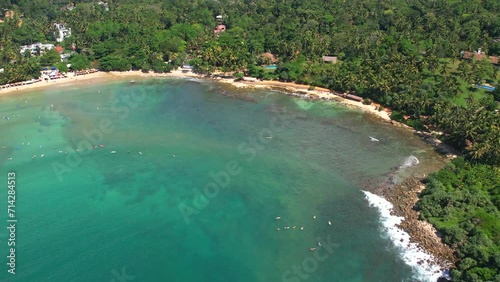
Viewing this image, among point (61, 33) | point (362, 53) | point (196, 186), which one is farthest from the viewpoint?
point (61, 33)

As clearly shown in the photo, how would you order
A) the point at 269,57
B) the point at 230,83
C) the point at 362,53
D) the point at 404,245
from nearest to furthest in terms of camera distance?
1. the point at 404,245
2. the point at 230,83
3. the point at 362,53
4. the point at 269,57

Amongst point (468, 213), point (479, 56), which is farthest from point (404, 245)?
point (479, 56)

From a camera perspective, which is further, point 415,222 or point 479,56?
point 479,56

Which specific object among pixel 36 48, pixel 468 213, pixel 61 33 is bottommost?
pixel 61 33

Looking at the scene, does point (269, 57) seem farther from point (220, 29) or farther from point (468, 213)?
point (468, 213)

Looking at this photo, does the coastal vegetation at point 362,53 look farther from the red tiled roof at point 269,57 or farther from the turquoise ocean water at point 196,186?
the turquoise ocean water at point 196,186

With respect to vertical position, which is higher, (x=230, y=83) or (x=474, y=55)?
(x=474, y=55)

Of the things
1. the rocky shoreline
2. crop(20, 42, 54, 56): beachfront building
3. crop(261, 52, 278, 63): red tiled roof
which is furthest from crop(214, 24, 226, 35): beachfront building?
the rocky shoreline

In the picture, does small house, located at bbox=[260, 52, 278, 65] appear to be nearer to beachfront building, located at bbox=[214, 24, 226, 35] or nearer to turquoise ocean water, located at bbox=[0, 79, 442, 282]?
turquoise ocean water, located at bbox=[0, 79, 442, 282]
